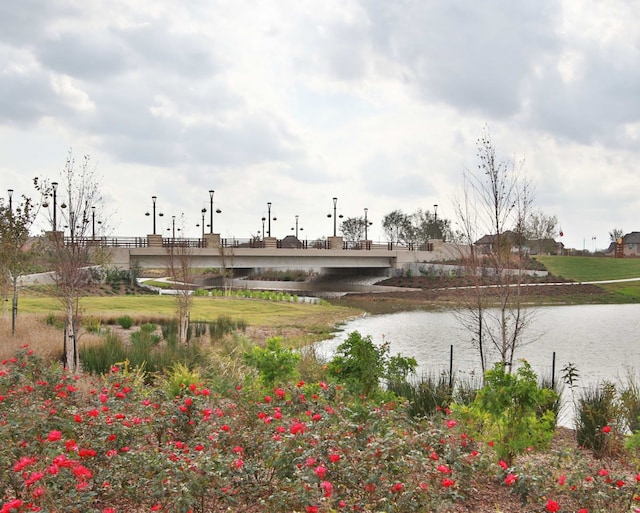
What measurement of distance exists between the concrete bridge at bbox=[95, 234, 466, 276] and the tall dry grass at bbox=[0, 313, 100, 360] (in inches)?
768

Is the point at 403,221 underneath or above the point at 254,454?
above

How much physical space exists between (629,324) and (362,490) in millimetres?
27672

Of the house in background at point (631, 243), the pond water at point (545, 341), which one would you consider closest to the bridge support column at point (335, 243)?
the pond water at point (545, 341)

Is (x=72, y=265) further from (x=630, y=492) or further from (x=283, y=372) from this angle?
(x=630, y=492)

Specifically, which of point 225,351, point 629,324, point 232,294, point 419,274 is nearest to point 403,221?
point 419,274

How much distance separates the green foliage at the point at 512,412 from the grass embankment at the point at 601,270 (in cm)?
4292

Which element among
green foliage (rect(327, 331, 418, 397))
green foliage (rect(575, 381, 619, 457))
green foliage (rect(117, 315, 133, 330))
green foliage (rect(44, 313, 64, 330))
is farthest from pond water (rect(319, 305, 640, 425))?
green foliage (rect(44, 313, 64, 330))

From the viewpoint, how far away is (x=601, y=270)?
58.2 metres

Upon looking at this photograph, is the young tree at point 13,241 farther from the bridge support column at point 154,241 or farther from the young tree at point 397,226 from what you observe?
the young tree at point 397,226

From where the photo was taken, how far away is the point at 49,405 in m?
6.70

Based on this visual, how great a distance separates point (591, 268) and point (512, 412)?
190 feet

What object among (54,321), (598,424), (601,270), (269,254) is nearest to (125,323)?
(54,321)

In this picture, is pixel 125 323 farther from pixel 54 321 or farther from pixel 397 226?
pixel 397 226

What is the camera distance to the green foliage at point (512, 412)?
6.37m
